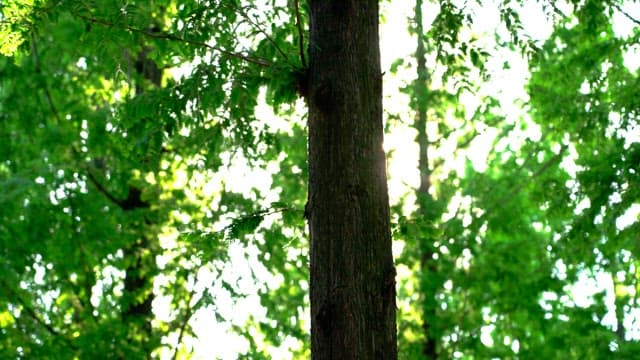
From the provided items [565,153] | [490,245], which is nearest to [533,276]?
[490,245]

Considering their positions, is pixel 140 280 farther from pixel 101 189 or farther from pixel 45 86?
pixel 45 86

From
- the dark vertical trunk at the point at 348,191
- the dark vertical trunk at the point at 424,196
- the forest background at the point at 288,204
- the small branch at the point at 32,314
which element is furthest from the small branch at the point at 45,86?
the dark vertical trunk at the point at 348,191

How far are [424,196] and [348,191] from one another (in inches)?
309

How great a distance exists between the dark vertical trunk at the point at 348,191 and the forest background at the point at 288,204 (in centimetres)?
185

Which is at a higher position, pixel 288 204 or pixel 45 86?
pixel 45 86

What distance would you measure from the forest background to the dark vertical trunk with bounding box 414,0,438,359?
0.03 meters

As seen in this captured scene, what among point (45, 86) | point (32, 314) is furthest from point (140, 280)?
point (45, 86)

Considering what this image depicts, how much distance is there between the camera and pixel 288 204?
7.03 m

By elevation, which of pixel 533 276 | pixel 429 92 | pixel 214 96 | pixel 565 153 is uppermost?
pixel 429 92

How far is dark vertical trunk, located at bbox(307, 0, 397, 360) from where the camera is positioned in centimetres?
365

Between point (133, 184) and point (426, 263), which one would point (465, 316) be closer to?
point (426, 263)

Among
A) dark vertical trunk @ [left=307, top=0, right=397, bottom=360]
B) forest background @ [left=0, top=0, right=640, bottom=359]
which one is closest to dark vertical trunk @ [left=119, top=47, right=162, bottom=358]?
forest background @ [left=0, top=0, right=640, bottom=359]

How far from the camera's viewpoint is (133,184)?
9.69m

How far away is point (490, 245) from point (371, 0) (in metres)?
7.71
